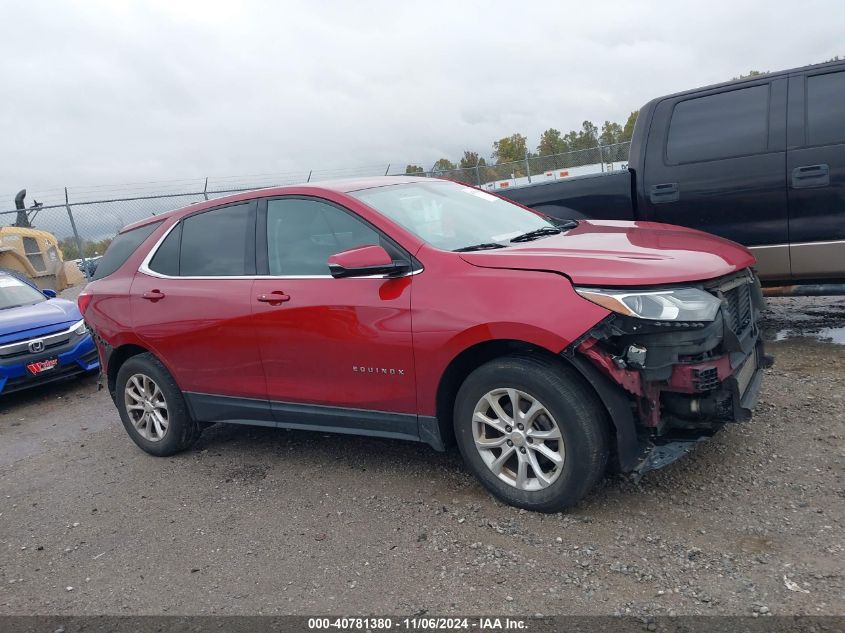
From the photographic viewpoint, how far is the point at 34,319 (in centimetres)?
757

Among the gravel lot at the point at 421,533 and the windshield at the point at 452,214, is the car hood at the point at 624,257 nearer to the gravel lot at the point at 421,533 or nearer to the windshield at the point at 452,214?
the windshield at the point at 452,214

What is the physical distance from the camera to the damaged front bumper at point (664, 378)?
10.3 feet

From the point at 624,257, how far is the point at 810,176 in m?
2.84

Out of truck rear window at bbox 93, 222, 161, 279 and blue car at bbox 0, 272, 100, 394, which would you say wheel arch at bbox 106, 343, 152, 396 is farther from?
blue car at bbox 0, 272, 100, 394

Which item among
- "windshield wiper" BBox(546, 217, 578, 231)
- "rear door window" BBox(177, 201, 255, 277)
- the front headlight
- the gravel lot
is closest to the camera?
the gravel lot

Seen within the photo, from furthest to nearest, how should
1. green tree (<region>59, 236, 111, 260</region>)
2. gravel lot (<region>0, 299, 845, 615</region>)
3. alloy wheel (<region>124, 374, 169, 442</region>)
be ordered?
green tree (<region>59, 236, 111, 260</region>) < alloy wheel (<region>124, 374, 169, 442</region>) < gravel lot (<region>0, 299, 845, 615</region>)

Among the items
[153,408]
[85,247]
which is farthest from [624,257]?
[85,247]

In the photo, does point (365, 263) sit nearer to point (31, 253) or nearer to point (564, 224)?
point (564, 224)

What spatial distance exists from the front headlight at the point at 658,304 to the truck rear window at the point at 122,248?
11.3 feet

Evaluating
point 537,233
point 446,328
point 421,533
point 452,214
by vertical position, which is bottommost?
point 421,533

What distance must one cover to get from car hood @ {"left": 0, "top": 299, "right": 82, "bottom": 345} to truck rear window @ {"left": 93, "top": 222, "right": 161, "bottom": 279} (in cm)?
244

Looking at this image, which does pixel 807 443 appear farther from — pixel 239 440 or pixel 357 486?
pixel 239 440

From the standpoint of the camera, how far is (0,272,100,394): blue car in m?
7.16

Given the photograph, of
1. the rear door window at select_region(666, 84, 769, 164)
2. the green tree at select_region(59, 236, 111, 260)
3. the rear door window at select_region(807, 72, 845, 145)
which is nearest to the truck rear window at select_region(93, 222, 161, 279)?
the rear door window at select_region(666, 84, 769, 164)
